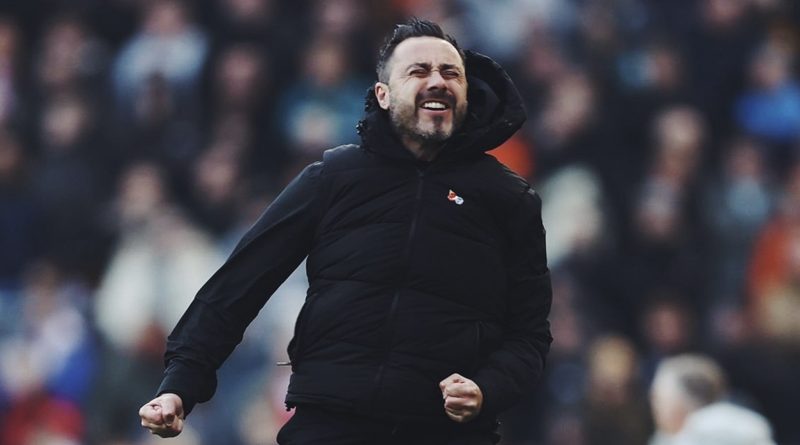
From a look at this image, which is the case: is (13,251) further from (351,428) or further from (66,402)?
(351,428)

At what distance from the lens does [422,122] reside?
5.54 meters

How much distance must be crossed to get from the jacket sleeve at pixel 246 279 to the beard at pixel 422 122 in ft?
0.99

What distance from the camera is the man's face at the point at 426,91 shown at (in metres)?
5.53

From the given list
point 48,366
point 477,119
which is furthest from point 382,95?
point 48,366

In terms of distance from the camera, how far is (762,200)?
12.5 metres

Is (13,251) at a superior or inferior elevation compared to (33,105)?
inferior

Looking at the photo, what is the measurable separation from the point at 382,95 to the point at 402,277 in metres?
0.60

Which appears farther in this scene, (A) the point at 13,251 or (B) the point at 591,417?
(A) the point at 13,251

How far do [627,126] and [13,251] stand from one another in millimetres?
4586

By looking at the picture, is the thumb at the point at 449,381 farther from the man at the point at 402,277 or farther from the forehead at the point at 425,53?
the forehead at the point at 425,53

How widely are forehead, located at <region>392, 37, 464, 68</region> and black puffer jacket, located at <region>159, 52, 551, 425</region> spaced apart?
6.6 inches

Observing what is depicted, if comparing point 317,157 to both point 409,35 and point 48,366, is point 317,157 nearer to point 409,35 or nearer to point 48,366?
point 48,366

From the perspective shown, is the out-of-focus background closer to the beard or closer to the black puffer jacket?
the black puffer jacket

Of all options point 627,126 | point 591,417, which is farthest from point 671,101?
point 591,417
